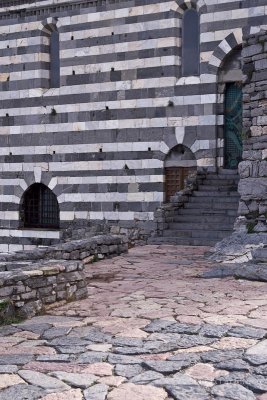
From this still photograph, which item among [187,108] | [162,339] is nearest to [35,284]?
[162,339]

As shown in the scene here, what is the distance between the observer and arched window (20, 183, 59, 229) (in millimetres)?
17656

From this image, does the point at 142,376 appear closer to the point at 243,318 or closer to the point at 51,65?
the point at 243,318

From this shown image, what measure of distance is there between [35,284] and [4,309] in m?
0.58

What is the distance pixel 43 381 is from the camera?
4.71 meters

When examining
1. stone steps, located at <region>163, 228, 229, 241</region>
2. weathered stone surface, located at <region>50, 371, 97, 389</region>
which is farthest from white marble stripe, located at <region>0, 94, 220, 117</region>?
weathered stone surface, located at <region>50, 371, 97, 389</region>

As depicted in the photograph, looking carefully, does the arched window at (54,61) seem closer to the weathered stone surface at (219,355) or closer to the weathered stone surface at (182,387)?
the weathered stone surface at (219,355)

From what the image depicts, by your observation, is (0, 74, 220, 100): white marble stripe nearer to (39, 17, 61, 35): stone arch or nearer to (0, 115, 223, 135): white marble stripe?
(0, 115, 223, 135): white marble stripe

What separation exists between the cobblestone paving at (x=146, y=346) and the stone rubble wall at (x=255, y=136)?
282 cm

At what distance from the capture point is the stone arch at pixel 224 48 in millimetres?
15055

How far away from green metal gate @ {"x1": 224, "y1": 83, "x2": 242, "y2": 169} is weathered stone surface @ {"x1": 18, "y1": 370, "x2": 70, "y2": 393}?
11.4 meters

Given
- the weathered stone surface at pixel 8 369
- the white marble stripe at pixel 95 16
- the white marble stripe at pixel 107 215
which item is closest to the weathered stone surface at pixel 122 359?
the weathered stone surface at pixel 8 369

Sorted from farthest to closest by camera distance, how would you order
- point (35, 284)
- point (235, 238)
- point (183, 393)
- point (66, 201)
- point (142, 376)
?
point (66, 201) → point (235, 238) → point (35, 284) → point (142, 376) → point (183, 393)

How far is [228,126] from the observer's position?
15.5 meters

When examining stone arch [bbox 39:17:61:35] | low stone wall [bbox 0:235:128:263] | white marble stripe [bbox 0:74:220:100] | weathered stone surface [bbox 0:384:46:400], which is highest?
stone arch [bbox 39:17:61:35]
